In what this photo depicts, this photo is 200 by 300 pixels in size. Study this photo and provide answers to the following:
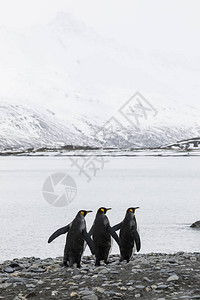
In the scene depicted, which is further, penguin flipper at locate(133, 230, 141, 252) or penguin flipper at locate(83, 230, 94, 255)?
penguin flipper at locate(133, 230, 141, 252)

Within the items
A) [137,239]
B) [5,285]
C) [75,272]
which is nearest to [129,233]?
[137,239]

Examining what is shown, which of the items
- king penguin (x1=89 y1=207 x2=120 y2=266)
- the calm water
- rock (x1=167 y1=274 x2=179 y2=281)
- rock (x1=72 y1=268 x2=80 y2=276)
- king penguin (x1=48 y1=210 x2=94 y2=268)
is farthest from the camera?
the calm water

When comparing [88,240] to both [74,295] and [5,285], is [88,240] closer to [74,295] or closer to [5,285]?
[5,285]


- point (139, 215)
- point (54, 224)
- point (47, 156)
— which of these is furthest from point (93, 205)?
point (47, 156)

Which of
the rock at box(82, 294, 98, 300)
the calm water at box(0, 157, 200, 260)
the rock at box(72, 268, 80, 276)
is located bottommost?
the calm water at box(0, 157, 200, 260)

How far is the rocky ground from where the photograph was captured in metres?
9.29

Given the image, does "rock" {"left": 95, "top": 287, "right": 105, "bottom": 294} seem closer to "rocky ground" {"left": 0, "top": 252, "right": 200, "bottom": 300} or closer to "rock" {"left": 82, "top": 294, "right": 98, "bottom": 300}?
"rocky ground" {"left": 0, "top": 252, "right": 200, "bottom": 300}

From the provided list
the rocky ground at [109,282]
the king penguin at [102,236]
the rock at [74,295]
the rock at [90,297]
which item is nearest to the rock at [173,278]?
the rocky ground at [109,282]

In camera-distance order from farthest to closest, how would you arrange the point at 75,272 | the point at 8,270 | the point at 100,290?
1. the point at 8,270
2. the point at 75,272
3. the point at 100,290

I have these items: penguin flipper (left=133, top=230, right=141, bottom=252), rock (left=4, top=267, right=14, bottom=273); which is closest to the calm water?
rock (left=4, top=267, right=14, bottom=273)

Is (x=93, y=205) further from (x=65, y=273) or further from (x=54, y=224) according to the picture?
(x=65, y=273)

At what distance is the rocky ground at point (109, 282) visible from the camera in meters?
9.29

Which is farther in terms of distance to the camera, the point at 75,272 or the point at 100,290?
the point at 75,272

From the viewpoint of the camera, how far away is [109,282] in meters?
10.0
